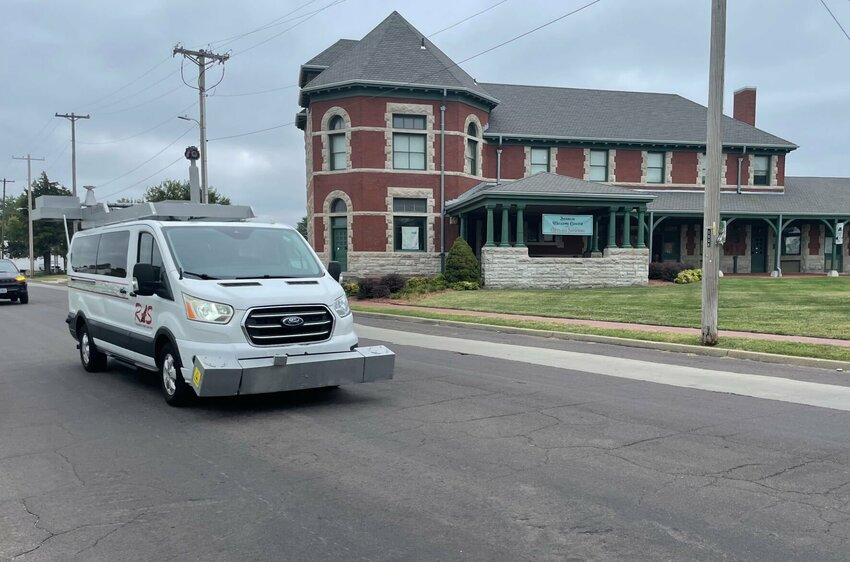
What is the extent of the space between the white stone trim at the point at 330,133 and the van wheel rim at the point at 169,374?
22.8m

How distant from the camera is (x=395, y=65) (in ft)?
97.1

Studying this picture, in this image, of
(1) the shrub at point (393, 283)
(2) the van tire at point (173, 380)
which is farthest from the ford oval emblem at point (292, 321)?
(1) the shrub at point (393, 283)

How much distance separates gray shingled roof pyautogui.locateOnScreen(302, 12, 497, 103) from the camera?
28.9 m

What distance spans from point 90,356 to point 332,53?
27.9m

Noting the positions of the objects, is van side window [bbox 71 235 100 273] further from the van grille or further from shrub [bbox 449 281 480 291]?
shrub [bbox 449 281 480 291]

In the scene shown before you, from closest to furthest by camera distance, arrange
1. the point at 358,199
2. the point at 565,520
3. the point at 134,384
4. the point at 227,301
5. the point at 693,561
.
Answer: the point at 693,561 < the point at 565,520 < the point at 227,301 < the point at 134,384 < the point at 358,199

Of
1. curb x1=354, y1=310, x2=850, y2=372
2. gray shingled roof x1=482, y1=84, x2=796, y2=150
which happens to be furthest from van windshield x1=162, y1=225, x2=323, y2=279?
gray shingled roof x1=482, y1=84, x2=796, y2=150

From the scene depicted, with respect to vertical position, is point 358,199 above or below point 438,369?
above

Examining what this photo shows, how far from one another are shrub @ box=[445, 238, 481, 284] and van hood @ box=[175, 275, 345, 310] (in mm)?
19285

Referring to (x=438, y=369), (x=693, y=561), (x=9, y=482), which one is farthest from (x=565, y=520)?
(x=438, y=369)

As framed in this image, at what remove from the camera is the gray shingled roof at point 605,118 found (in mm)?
33250

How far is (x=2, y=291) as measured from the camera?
24719 mm

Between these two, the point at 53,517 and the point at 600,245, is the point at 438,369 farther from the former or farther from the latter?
the point at 600,245

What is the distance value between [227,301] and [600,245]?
29.0 meters
